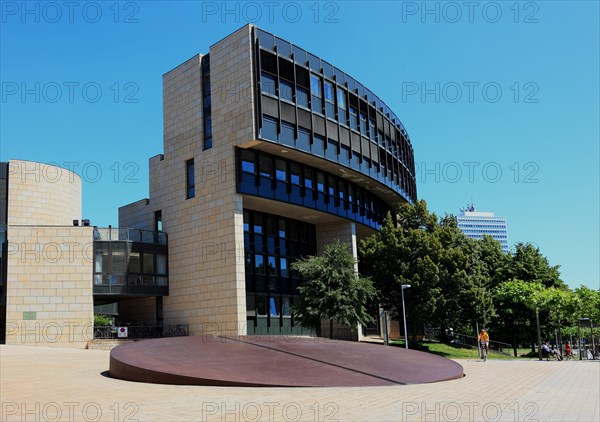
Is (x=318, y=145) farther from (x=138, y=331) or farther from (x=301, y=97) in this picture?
(x=138, y=331)

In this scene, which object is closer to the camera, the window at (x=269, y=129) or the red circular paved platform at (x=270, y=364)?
the red circular paved platform at (x=270, y=364)

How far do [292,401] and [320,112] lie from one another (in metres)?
30.0

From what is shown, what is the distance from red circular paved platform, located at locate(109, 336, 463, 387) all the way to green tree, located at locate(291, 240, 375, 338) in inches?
554

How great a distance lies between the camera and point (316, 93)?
4016 centimetres

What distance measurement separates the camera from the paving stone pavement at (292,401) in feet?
32.9

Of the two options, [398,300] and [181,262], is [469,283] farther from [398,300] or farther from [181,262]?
[181,262]

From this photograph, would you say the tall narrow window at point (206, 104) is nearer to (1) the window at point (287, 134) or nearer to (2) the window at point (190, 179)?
(2) the window at point (190, 179)

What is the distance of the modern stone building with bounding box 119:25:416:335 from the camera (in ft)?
119

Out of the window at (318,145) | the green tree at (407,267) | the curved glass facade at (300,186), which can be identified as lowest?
the green tree at (407,267)

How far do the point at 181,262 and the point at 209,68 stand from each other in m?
12.9

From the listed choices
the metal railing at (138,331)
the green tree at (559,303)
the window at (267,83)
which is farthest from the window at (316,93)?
the green tree at (559,303)

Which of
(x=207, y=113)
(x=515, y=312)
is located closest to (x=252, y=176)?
(x=207, y=113)

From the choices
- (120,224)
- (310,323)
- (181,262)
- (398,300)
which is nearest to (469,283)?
(398,300)

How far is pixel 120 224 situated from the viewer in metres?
47.3
